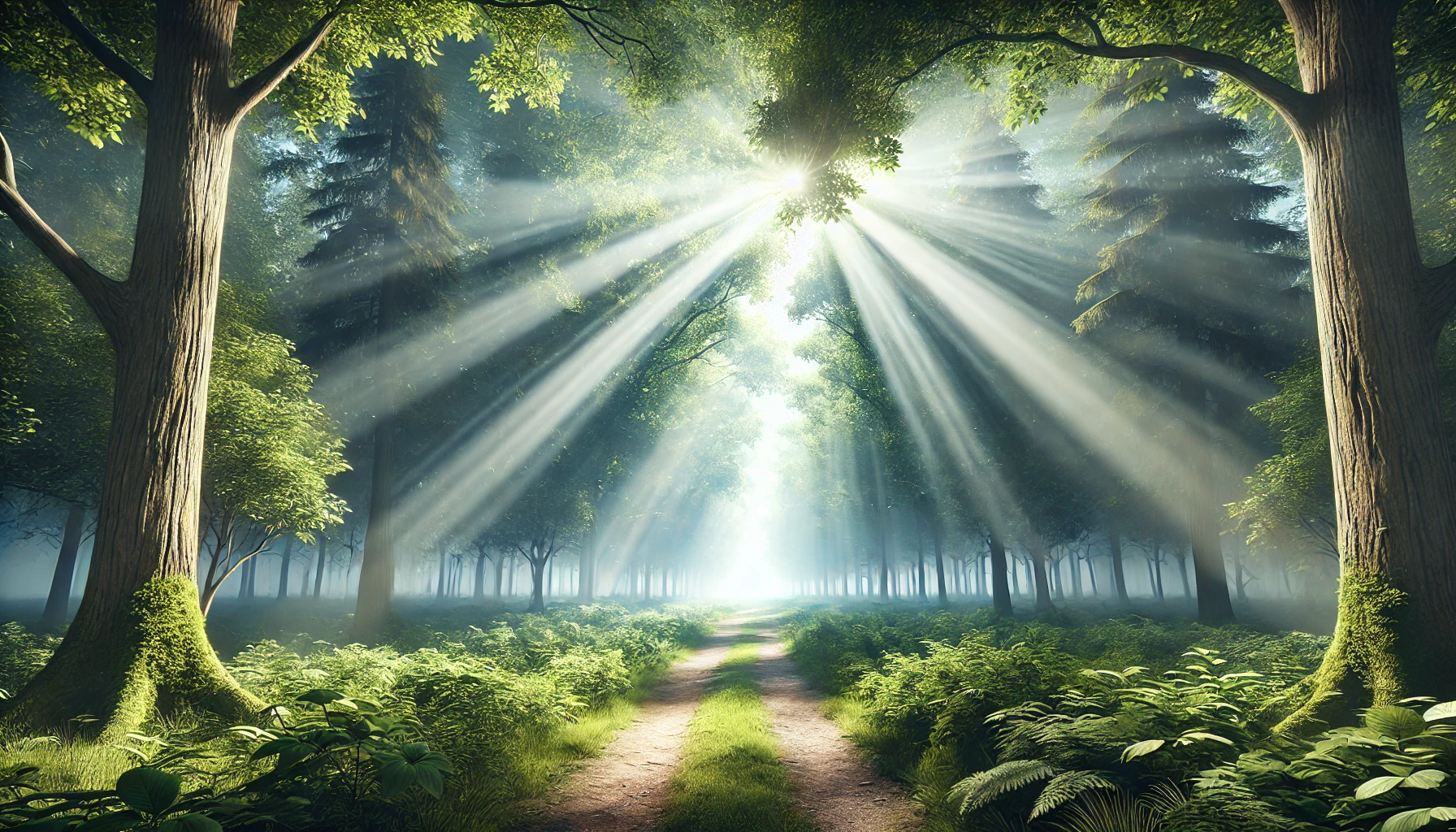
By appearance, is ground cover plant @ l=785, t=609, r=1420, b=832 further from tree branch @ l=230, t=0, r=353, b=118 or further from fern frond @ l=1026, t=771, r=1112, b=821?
tree branch @ l=230, t=0, r=353, b=118

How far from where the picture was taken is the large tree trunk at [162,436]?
4.92 metres

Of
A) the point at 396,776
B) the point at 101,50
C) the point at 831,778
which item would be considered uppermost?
the point at 101,50

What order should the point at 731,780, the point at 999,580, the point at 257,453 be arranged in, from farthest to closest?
1. the point at 999,580
2. the point at 257,453
3. the point at 731,780

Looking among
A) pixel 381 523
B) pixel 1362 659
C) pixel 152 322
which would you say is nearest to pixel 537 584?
pixel 381 523

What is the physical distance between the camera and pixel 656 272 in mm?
18984

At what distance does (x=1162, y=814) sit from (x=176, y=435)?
869 cm

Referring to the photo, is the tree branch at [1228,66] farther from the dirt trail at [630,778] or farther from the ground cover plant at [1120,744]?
the dirt trail at [630,778]

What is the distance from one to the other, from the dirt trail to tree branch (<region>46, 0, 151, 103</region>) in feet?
27.3

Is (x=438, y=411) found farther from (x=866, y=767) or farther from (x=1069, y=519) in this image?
(x=1069, y=519)

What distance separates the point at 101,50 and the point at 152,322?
2927 mm

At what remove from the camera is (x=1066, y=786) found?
11.1 feet

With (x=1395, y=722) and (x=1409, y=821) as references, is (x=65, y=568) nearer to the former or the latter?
(x=1409, y=821)

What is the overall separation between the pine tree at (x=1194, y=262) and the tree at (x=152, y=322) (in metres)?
17.9

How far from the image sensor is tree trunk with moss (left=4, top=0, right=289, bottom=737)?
4930 millimetres
